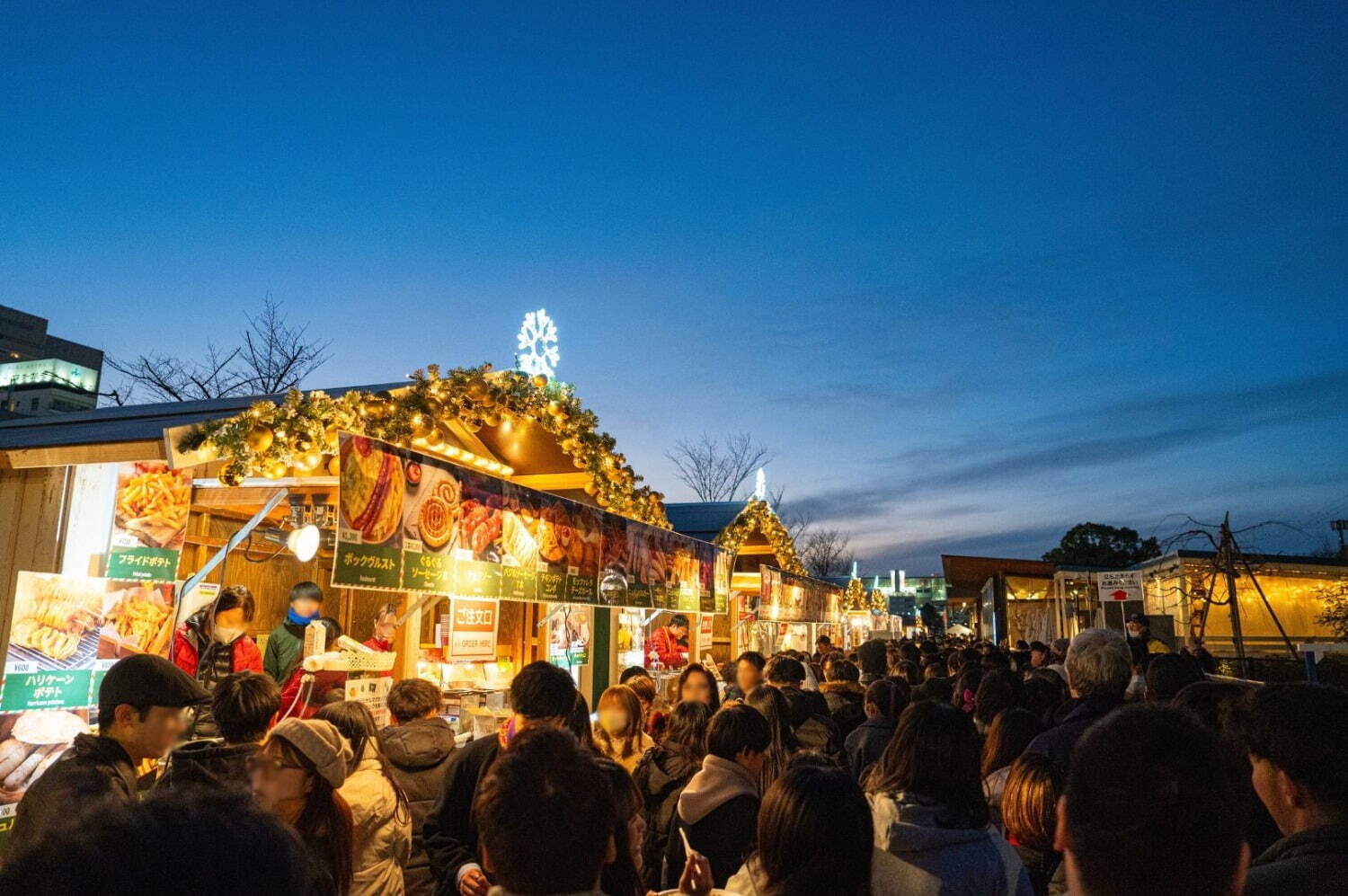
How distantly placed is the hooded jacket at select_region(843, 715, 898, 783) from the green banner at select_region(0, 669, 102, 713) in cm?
Answer: 524

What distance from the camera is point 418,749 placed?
495 centimetres

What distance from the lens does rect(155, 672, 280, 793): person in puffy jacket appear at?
11.9 feet

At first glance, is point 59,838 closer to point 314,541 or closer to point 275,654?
point 314,541

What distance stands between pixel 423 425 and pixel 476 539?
1.11 m

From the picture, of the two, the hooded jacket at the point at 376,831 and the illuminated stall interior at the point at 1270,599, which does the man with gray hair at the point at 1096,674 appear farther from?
the illuminated stall interior at the point at 1270,599

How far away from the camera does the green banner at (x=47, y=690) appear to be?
17.7 ft

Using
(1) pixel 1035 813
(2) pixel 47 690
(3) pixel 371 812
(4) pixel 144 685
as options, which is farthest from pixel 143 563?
(1) pixel 1035 813

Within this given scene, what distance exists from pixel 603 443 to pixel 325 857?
22.8ft

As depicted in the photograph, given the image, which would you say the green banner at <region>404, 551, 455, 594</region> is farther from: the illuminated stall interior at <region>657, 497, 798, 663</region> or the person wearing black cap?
the illuminated stall interior at <region>657, 497, 798, 663</region>

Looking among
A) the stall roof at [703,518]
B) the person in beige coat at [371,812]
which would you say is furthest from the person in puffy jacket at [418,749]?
the stall roof at [703,518]

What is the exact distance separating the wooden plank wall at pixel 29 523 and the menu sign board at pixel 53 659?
366 mm

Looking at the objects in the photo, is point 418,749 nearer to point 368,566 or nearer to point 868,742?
point 368,566

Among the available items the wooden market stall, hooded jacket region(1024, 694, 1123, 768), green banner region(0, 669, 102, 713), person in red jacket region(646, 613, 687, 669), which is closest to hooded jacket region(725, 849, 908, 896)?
hooded jacket region(1024, 694, 1123, 768)

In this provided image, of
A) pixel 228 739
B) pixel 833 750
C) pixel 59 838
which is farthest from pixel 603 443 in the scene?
pixel 59 838
